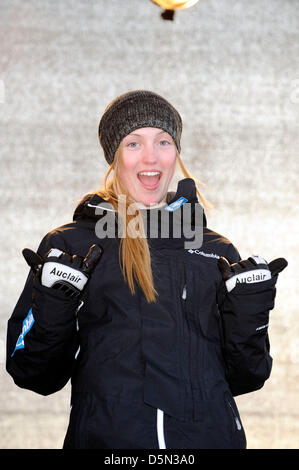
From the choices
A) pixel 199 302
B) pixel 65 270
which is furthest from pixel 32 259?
pixel 199 302

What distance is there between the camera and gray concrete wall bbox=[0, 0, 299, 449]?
176 cm

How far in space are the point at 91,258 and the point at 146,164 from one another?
10.5 inches

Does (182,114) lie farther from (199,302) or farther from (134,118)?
(199,302)

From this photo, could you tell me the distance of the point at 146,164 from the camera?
3.68 feet

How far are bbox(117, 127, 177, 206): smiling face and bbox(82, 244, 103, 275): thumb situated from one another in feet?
0.71

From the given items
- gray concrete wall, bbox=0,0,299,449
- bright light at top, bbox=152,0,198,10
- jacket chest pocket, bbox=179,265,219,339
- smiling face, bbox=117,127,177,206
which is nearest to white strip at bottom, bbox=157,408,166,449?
jacket chest pocket, bbox=179,265,219,339

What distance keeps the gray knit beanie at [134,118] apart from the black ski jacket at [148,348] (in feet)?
0.63

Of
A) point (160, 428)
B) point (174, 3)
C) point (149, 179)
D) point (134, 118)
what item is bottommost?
point (160, 428)

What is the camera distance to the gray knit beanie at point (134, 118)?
1.15 m

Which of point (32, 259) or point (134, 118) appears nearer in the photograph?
point (32, 259)

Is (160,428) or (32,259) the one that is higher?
(32,259)

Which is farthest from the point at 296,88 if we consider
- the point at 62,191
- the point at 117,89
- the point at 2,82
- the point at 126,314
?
the point at 126,314

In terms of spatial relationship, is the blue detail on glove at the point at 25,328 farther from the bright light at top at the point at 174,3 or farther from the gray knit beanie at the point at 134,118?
the bright light at top at the point at 174,3

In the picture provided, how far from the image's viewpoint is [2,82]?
177cm
